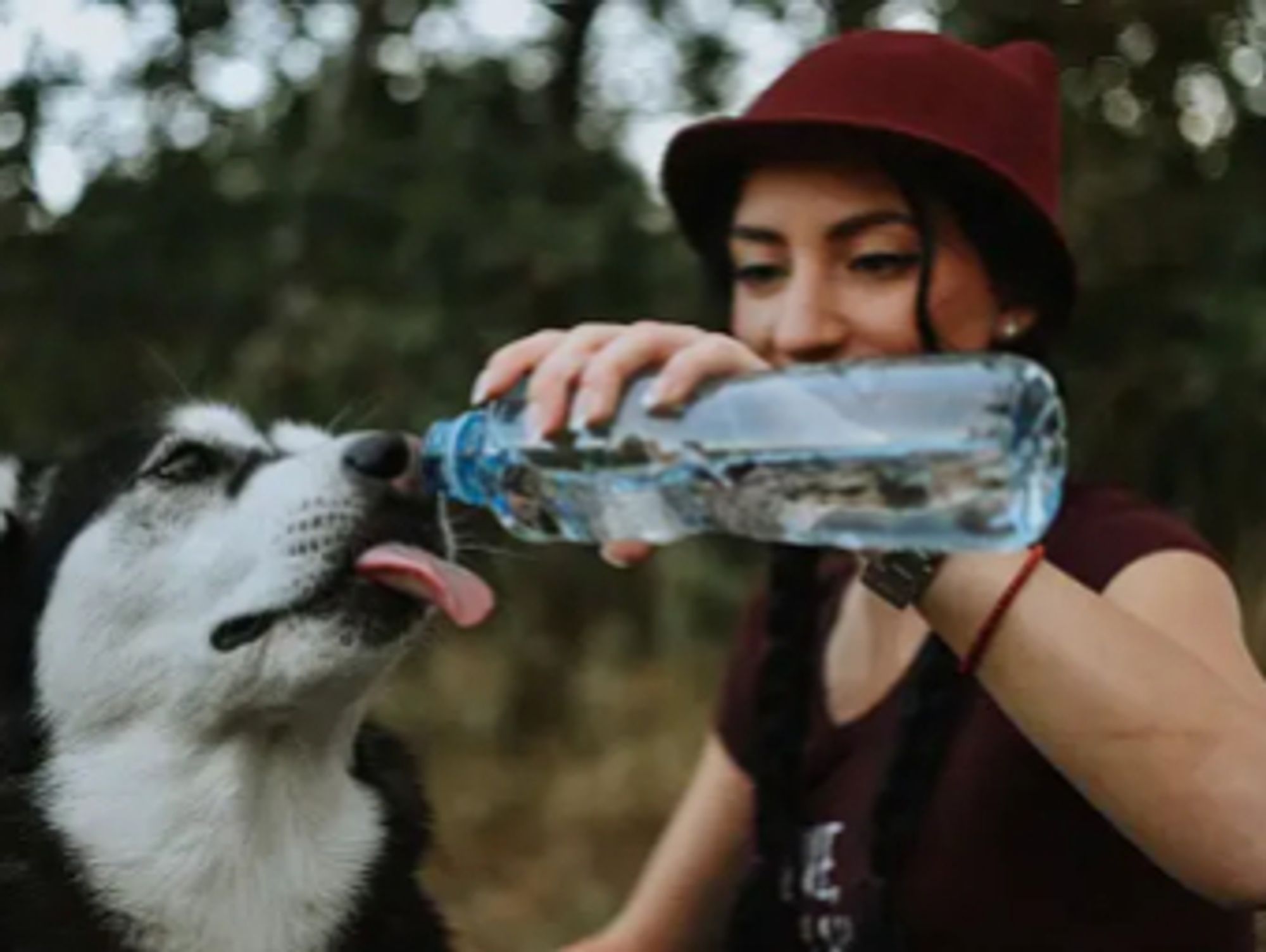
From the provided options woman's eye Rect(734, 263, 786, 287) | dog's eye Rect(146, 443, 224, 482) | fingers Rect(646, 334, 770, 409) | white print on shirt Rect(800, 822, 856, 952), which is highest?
fingers Rect(646, 334, 770, 409)

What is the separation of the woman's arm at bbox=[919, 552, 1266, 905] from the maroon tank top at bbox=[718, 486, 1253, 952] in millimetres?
204

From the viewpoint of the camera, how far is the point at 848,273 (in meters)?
1.88

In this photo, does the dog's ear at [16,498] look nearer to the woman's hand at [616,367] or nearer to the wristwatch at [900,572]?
the woman's hand at [616,367]

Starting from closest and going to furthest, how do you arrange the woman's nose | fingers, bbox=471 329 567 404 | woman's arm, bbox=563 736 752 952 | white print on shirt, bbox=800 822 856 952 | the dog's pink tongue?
fingers, bbox=471 329 567 404 → the dog's pink tongue → the woman's nose → white print on shirt, bbox=800 822 856 952 → woman's arm, bbox=563 736 752 952

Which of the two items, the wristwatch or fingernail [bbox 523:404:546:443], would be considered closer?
fingernail [bbox 523:404:546:443]

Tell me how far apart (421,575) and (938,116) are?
1.96 ft

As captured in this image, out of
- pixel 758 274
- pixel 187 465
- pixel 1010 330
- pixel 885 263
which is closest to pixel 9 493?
pixel 187 465

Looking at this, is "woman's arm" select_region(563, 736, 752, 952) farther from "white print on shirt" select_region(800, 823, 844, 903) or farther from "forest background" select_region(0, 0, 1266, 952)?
"forest background" select_region(0, 0, 1266, 952)

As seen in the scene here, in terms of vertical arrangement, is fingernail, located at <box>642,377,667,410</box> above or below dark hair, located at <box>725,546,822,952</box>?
above

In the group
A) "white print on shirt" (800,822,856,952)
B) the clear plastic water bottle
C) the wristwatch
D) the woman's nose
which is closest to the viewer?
the clear plastic water bottle

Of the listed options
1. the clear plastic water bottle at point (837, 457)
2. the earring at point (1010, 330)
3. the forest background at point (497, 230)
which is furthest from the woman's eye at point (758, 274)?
the forest background at point (497, 230)

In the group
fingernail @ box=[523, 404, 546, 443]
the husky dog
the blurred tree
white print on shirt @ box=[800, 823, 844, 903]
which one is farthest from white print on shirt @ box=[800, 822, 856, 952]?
the blurred tree

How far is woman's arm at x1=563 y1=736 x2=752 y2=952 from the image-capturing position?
7.18 ft

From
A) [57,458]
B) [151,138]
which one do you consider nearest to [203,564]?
[57,458]
